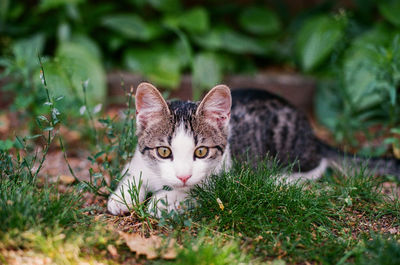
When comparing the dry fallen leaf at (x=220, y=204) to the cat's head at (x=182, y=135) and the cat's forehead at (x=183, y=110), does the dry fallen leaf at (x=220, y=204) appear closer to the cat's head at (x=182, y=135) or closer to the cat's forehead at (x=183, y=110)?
the cat's head at (x=182, y=135)

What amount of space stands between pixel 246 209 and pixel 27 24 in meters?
4.44

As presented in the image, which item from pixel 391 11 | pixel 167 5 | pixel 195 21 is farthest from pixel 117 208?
pixel 391 11

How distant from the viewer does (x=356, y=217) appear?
3.06 meters

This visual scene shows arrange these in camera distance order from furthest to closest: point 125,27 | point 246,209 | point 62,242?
1. point 125,27
2. point 246,209
3. point 62,242

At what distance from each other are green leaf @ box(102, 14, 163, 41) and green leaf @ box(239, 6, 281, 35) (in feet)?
4.03

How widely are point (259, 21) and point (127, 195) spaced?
3.95 meters

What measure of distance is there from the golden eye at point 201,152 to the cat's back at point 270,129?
2.02 ft

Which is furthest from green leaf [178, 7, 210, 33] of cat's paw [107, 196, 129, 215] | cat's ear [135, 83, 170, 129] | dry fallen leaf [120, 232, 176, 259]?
dry fallen leaf [120, 232, 176, 259]

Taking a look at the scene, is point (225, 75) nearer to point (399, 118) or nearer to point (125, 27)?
point (125, 27)

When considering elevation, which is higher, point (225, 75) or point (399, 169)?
point (225, 75)

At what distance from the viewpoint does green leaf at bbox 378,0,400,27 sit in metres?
5.14

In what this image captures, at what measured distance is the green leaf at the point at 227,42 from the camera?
19.3 ft

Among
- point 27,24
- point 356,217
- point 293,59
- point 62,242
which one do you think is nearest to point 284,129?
point 356,217

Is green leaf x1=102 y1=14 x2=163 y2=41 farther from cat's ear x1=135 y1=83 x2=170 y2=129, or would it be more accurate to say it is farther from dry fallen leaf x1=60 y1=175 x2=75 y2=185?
cat's ear x1=135 y1=83 x2=170 y2=129
